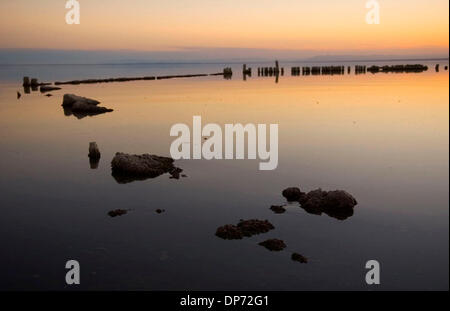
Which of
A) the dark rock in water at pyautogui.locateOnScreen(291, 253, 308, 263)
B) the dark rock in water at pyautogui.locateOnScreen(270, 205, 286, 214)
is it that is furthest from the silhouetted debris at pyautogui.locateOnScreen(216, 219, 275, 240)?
the dark rock in water at pyautogui.locateOnScreen(291, 253, 308, 263)

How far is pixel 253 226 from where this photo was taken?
1218 centimetres

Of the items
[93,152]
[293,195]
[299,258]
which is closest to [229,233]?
[299,258]

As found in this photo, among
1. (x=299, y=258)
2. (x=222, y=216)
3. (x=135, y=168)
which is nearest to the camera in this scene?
(x=299, y=258)

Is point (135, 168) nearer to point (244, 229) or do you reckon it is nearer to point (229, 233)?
point (229, 233)

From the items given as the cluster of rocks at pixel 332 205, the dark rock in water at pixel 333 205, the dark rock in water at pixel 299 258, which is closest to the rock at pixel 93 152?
the cluster of rocks at pixel 332 205

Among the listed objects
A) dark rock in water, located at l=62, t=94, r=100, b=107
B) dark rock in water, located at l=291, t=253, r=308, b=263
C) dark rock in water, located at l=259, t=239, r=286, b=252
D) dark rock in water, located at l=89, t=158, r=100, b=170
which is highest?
dark rock in water, located at l=62, t=94, r=100, b=107

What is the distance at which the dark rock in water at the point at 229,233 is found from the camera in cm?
1176

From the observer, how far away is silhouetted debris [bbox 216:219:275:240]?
11828 millimetres

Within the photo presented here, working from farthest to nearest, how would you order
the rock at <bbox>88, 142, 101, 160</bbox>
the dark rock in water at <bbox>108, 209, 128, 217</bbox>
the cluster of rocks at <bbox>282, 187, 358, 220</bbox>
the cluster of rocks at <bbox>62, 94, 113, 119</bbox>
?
the cluster of rocks at <bbox>62, 94, 113, 119</bbox> < the rock at <bbox>88, 142, 101, 160</bbox> < the dark rock in water at <bbox>108, 209, 128, 217</bbox> < the cluster of rocks at <bbox>282, 187, 358, 220</bbox>

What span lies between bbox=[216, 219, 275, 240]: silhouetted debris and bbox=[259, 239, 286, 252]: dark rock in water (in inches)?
31.6

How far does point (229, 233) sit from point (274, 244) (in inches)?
59.8

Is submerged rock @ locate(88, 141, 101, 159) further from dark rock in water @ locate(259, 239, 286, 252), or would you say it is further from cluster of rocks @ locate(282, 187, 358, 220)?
dark rock in water @ locate(259, 239, 286, 252)

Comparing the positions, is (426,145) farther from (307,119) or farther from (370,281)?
(370,281)

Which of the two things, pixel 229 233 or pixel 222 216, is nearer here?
pixel 229 233
